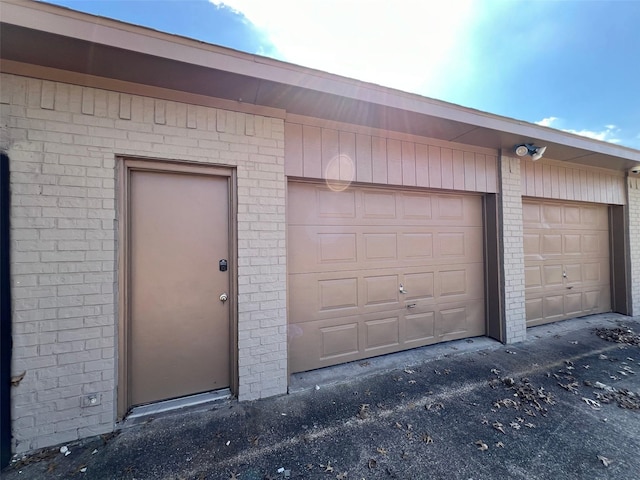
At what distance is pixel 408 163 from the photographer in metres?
3.27

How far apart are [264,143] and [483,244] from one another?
351 centimetres

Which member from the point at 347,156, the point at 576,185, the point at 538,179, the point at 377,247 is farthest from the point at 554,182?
the point at 347,156

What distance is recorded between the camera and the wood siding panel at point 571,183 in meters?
4.04

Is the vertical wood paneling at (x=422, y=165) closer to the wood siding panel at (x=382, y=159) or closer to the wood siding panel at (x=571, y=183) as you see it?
the wood siding panel at (x=382, y=159)

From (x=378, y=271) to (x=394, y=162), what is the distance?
4.58 ft

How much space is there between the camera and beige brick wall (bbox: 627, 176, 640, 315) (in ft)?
16.0

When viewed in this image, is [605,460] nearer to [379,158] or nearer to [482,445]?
[482,445]

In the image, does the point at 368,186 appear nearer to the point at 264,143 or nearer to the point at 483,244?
the point at 264,143

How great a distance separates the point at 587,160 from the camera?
414 centimetres

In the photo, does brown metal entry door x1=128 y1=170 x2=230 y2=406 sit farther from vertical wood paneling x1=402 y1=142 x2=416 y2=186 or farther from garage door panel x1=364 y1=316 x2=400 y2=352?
vertical wood paneling x1=402 y1=142 x2=416 y2=186

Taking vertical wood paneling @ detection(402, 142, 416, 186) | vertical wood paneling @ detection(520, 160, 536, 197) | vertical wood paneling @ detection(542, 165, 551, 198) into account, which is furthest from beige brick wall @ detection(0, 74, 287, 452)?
A: vertical wood paneling @ detection(542, 165, 551, 198)

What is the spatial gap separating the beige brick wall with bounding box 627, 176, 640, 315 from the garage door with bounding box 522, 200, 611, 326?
1.06 feet

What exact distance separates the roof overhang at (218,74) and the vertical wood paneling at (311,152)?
0.58 ft

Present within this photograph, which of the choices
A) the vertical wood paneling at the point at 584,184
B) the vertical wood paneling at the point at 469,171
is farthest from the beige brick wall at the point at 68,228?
the vertical wood paneling at the point at 584,184
